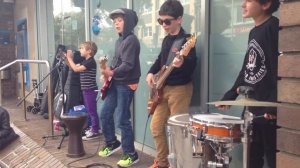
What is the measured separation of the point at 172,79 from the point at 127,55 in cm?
64

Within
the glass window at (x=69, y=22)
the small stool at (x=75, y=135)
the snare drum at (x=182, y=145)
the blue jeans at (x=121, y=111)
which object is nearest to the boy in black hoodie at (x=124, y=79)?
the blue jeans at (x=121, y=111)

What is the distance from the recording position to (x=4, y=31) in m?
10.2

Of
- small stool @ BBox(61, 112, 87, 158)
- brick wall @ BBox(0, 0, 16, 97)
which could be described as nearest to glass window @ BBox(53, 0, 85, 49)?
small stool @ BBox(61, 112, 87, 158)

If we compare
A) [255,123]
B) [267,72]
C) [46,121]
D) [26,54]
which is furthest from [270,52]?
[26,54]

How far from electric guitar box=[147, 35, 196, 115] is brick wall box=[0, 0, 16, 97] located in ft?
27.1

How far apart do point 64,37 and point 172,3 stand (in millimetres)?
4226

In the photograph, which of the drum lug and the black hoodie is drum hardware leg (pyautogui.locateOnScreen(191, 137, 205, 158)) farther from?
the black hoodie

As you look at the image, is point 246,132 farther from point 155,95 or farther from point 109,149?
point 109,149

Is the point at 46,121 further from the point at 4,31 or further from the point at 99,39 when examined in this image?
the point at 4,31

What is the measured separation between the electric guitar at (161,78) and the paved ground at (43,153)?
94 cm

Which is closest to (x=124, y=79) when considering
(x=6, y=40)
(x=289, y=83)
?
(x=289, y=83)

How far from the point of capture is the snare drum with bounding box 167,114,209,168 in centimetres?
235

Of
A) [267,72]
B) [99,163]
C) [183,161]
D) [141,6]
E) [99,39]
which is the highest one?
[141,6]

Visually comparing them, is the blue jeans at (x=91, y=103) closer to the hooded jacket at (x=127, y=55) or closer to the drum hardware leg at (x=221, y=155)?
the hooded jacket at (x=127, y=55)
